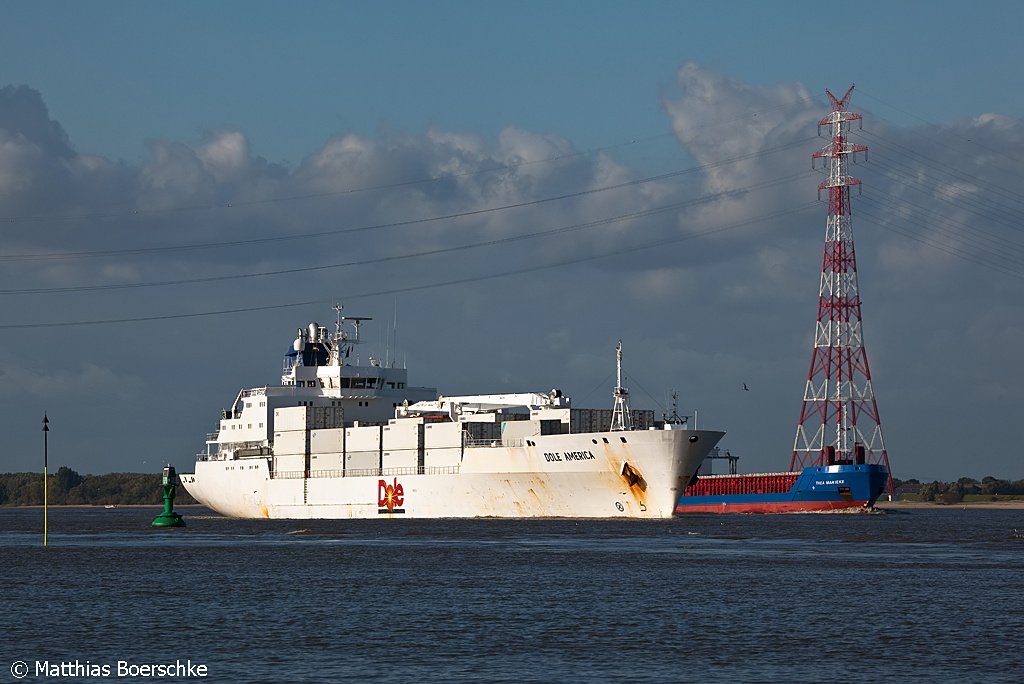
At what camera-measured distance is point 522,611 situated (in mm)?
38625

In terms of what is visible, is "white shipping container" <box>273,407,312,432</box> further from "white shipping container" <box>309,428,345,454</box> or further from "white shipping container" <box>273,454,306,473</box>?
"white shipping container" <box>273,454,306,473</box>

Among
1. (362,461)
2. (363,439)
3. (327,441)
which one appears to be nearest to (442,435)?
(363,439)

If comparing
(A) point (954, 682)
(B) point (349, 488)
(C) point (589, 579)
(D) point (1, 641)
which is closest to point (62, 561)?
(C) point (589, 579)

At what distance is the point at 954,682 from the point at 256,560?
3888cm

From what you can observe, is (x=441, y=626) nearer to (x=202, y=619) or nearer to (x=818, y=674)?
(x=202, y=619)

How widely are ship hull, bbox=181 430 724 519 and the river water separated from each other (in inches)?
409

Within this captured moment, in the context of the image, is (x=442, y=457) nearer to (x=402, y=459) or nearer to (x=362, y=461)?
(x=402, y=459)

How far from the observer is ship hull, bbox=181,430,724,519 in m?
81.1

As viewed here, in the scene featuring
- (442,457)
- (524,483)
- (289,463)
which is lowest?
(524,483)

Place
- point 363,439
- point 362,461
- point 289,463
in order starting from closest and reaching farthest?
point 363,439, point 362,461, point 289,463

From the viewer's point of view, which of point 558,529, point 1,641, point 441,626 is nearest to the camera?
point 1,641

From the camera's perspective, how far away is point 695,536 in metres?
75.8
